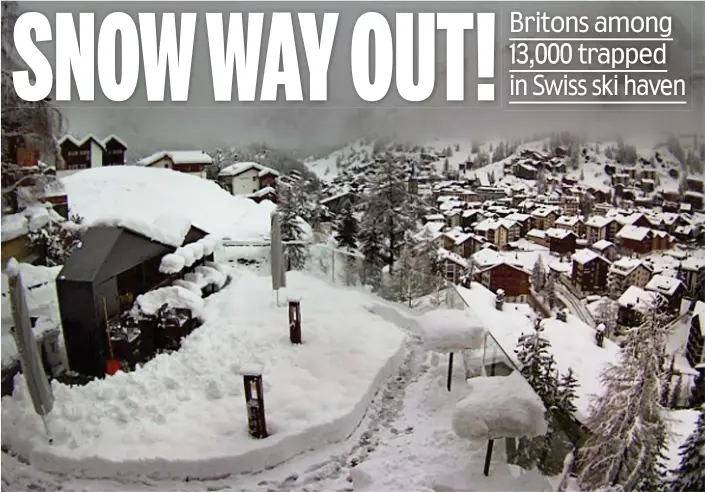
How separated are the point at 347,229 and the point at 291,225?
1.38 ft

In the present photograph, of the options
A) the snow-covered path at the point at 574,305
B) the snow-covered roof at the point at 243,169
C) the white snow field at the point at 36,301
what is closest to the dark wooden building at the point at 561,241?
the snow-covered path at the point at 574,305

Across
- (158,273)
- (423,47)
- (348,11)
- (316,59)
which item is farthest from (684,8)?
(158,273)

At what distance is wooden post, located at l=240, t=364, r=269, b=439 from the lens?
125 inches

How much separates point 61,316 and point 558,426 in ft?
11.0

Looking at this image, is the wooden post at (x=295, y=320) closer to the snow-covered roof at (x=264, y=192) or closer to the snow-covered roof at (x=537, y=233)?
the snow-covered roof at (x=264, y=192)

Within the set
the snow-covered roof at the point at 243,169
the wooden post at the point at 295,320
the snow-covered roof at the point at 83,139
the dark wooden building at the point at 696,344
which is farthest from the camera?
the wooden post at the point at 295,320

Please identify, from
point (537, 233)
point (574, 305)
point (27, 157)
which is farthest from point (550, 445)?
point (27, 157)

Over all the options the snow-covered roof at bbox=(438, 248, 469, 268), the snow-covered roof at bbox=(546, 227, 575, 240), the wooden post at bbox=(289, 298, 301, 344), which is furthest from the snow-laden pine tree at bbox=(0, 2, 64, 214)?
the snow-covered roof at bbox=(546, 227, 575, 240)

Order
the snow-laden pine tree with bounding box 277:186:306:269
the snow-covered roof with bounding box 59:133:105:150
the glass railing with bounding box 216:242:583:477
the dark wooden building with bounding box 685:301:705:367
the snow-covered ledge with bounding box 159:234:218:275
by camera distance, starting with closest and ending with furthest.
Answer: the dark wooden building with bounding box 685:301:705:367
the glass railing with bounding box 216:242:583:477
the snow-covered roof with bounding box 59:133:105:150
the snow-laden pine tree with bounding box 277:186:306:269
the snow-covered ledge with bounding box 159:234:218:275

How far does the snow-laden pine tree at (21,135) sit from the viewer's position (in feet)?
10.8

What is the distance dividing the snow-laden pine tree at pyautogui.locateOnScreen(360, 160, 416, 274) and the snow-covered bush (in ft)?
6.63

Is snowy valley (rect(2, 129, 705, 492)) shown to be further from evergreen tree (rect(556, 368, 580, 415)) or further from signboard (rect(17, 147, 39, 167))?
signboard (rect(17, 147, 39, 167))

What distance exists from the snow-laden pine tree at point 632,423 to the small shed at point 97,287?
3002 millimetres

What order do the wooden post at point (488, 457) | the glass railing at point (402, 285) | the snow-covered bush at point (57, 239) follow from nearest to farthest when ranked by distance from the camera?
the wooden post at point (488, 457), the glass railing at point (402, 285), the snow-covered bush at point (57, 239)
